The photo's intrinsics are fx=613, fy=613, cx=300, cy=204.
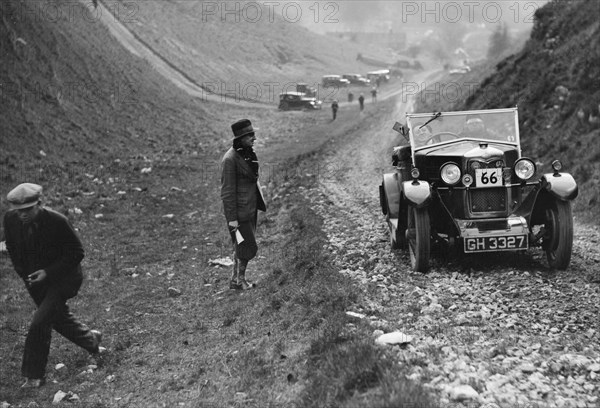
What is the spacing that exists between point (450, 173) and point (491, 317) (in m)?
2.46

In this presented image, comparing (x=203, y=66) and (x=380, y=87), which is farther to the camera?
(x=380, y=87)

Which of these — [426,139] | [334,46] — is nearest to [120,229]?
[426,139]

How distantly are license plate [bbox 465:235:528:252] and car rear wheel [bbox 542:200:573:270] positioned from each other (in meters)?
0.41

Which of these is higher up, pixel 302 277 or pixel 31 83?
pixel 31 83

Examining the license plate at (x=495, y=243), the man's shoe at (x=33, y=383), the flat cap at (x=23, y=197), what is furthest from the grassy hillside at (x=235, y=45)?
the man's shoe at (x=33, y=383)

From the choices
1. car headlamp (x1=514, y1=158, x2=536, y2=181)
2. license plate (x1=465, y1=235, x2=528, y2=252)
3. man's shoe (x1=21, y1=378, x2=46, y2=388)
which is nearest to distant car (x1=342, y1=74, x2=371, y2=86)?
car headlamp (x1=514, y1=158, x2=536, y2=181)

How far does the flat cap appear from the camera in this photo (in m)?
6.18

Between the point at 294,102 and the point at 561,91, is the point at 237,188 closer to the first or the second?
the point at 561,91

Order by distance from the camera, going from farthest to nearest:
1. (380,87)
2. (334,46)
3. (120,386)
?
(334,46) < (380,87) < (120,386)

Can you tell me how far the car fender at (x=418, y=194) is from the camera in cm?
795

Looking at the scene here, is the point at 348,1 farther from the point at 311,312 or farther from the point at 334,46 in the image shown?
the point at 311,312

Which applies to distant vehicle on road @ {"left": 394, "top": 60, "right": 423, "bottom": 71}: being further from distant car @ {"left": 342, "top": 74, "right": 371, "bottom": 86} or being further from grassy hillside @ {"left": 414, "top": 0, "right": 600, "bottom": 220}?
grassy hillside @ {"left": 414, "top": 0, "right": 600, "bottom": 220}

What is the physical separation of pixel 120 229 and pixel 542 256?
8.95m

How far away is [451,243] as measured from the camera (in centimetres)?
819
